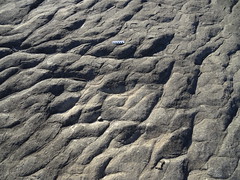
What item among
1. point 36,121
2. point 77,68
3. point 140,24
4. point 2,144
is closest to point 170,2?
point 140,24

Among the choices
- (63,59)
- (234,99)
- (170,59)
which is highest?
(63,59)

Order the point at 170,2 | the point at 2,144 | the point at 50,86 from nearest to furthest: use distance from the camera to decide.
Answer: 1. the point at 2,144
2. the point at 50,86
3. the point at 170,2

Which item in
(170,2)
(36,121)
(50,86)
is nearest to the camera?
(36,121)

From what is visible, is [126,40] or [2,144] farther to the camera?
[126,40]

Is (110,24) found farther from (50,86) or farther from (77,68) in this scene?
(50,86)

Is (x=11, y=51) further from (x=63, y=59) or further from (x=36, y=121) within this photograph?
(x=36, y=121)

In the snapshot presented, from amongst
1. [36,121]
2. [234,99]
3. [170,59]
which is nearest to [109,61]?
[170,59]

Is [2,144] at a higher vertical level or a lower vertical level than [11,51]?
lower
